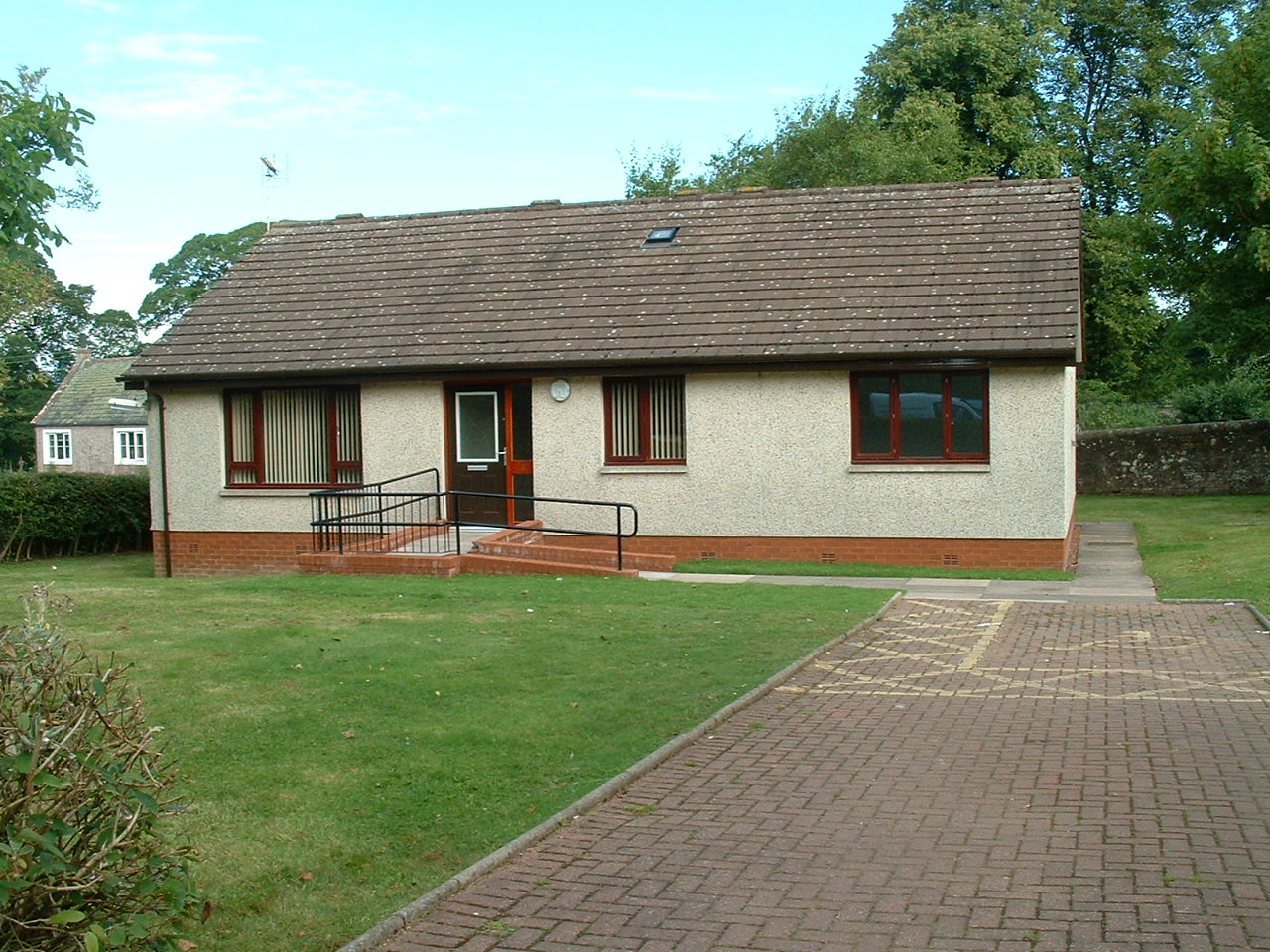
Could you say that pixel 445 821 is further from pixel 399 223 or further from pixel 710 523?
pixel 399 223

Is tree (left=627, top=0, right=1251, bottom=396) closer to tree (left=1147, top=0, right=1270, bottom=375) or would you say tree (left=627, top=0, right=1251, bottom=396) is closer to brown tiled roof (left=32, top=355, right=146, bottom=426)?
tree (left=1147, top=0, right=1270, bottom=375)

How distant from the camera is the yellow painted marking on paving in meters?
12.2

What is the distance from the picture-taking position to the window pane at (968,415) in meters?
19.8

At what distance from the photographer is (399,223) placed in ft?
88.3

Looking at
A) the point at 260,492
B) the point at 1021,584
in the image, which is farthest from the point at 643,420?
the point at 260,492

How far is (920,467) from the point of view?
1995 cm

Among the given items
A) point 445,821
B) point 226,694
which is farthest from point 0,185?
point 445,821

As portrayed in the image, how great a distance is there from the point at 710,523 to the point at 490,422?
423 cm

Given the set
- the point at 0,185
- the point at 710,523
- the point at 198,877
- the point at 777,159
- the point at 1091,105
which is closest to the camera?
the point at 198,877

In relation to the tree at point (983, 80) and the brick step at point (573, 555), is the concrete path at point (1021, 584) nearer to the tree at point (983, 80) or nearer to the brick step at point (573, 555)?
the brick step at point (573, 555)

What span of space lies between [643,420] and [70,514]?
1275 centimetres

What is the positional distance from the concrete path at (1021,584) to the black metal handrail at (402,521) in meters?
2.10

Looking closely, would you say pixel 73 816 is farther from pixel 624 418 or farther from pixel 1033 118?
pixel 1033 118

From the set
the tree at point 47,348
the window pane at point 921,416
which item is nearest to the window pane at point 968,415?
the window pane at point 921,416
